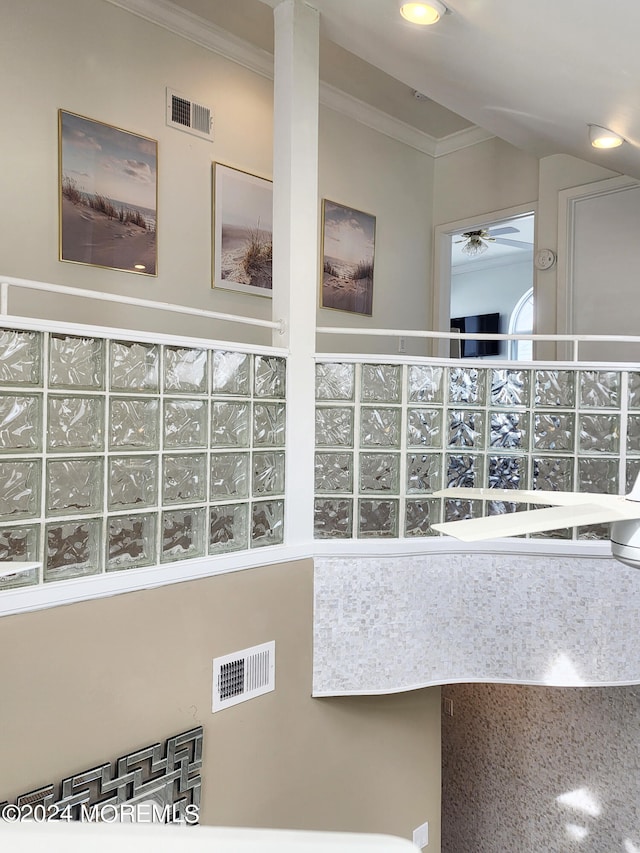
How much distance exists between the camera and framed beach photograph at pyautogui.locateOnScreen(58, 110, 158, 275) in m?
2.79

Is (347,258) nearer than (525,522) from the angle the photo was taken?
No

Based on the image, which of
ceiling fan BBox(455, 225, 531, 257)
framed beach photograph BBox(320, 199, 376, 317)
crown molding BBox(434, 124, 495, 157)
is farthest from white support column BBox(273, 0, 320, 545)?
ceiling fan BBox(455, 225, 531, 257)

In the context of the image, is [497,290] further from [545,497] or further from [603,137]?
[545,497]

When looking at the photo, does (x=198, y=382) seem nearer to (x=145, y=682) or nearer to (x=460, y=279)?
(x=145, y=682)

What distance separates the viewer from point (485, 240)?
6941 mm

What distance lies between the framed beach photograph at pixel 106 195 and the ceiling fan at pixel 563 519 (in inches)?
94.0

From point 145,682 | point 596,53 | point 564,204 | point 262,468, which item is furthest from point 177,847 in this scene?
point 564,204

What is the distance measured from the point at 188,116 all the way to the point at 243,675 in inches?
Answer: 103

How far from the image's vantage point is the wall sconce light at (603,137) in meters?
2.80

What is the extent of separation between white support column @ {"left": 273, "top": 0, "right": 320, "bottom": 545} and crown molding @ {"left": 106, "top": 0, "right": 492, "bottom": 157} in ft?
2.94

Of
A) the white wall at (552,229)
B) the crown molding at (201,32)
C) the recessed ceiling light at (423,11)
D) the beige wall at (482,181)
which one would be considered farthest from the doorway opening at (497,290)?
the recessed ceiling light at (423,11)

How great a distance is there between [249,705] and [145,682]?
48cm

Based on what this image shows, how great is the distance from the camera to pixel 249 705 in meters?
2.40

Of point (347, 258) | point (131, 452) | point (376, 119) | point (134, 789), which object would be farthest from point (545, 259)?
point (134, 789)
